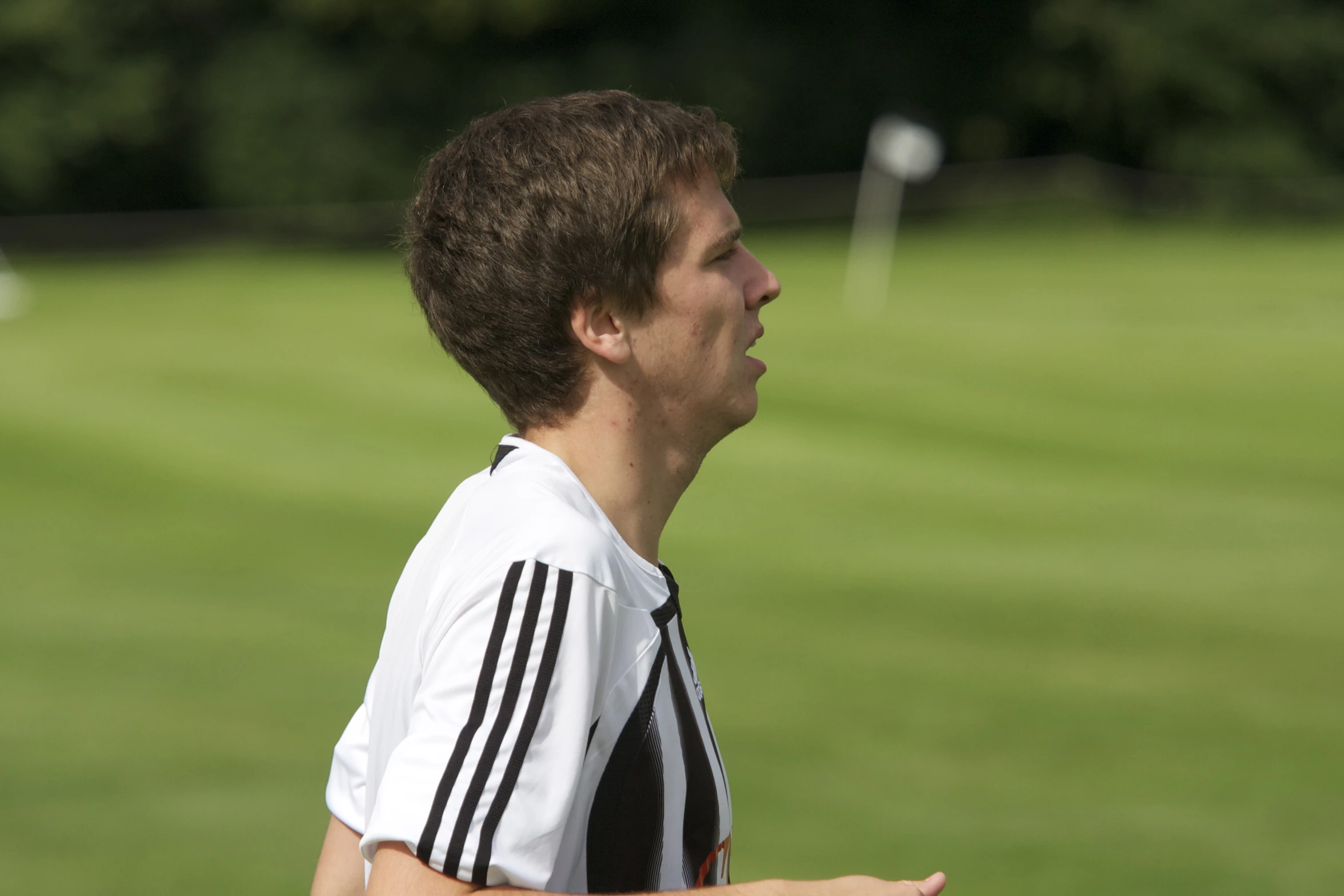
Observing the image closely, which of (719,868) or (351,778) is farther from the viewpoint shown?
(351,778)

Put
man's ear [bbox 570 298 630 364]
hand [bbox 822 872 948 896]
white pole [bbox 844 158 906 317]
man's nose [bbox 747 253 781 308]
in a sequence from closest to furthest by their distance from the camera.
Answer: hand [bbox 822 872 948 896] → man's ear [bbox 570 298 630 364] → man's nose [bbox 747 253 781 308] → white pole [bbox 844 158 906 317]

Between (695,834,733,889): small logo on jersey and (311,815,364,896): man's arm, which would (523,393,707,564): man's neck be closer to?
(695,834,733,889): small logo on jersey

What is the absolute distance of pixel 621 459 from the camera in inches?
92.9

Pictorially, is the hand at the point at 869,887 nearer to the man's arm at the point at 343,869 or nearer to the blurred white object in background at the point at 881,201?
the man's arm at the point at 343,869

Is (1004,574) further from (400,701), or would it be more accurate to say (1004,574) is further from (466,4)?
(466,4)

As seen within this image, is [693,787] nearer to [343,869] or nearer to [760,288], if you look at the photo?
[343,869]

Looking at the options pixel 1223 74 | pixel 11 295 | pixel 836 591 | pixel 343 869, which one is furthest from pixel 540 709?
pixel 1223 74

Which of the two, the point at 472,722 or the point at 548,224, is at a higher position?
the point at 548,224

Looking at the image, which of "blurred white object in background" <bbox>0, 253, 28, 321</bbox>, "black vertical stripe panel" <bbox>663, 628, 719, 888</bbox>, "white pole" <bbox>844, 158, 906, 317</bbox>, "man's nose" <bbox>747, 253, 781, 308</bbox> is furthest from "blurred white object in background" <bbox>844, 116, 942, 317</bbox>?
"black vertical stripe panel" <bbox>663, 628, 719, 888</bbox>

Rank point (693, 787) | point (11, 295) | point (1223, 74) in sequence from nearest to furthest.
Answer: point (693, 787)
point (11, 295)
point (1223, 74)

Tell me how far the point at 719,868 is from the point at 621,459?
1.98ft

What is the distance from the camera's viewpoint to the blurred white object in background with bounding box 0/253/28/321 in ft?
70.5

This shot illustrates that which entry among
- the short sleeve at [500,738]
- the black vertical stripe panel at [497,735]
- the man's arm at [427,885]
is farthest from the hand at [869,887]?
the black vertical stripe panel at [497,735]

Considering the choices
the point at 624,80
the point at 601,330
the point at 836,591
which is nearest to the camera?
the point at 601,330
